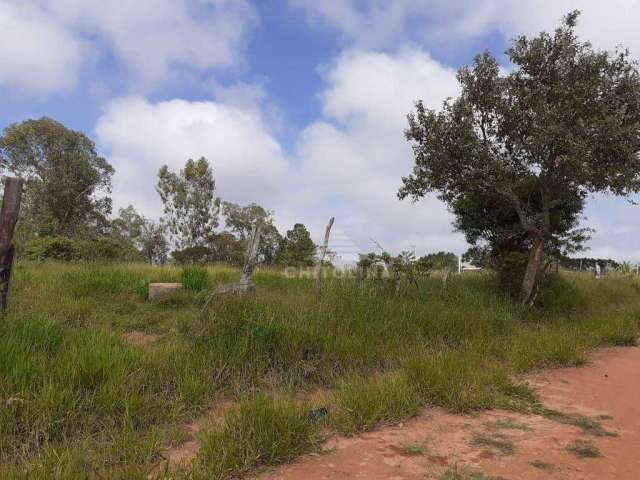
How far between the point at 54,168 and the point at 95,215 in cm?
380

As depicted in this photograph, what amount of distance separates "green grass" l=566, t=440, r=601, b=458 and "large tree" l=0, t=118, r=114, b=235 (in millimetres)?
26691

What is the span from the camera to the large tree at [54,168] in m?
25.2

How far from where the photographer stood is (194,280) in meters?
8.91

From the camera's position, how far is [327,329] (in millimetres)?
5773

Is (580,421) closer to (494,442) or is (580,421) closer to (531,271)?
(494,442)

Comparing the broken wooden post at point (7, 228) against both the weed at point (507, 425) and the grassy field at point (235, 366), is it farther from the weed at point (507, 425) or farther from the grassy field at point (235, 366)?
the weed at point (507, 425)

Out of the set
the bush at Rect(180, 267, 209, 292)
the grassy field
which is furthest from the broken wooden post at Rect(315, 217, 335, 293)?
the bush at Rect(180, 267, 209, 292)

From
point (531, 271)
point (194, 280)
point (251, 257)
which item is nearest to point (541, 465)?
point (251, 257)

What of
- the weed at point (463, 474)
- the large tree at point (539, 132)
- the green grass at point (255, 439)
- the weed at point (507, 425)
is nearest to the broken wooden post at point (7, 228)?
the green grass at point (255, 439)

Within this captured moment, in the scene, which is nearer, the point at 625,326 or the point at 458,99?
the point at 625,326

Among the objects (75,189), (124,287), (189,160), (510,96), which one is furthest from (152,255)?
(510,96)

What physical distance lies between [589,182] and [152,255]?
32.5 metres

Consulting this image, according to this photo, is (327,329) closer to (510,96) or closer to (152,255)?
(510,96)

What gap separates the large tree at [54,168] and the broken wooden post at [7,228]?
2223 cm
